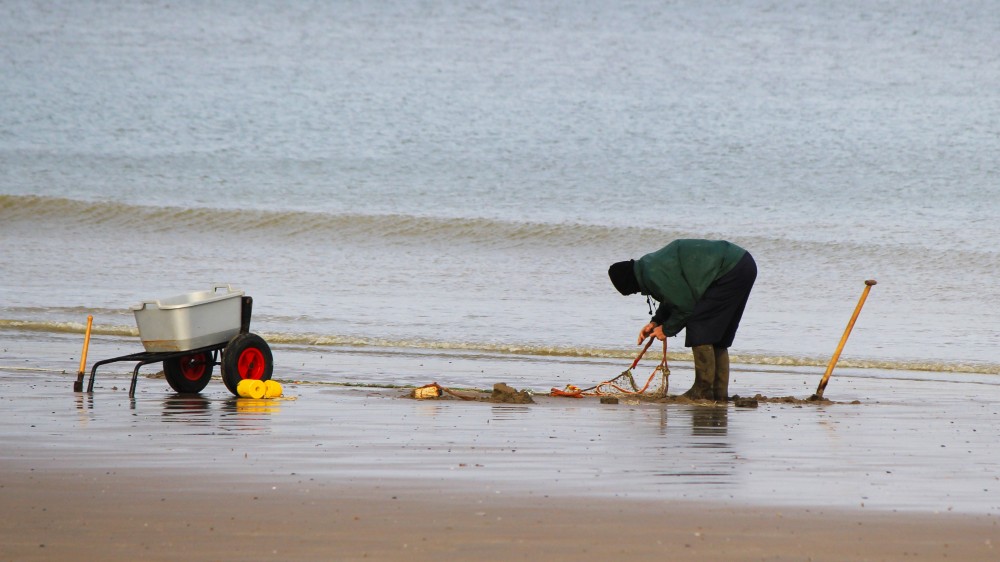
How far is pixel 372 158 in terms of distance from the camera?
138 feet

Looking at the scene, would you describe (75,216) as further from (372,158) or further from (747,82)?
(747,82)

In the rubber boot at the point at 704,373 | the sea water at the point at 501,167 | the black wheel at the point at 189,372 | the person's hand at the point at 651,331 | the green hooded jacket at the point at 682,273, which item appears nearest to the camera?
the person's hand at the point at 651,331

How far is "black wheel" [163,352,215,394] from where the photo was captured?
33.4 ft

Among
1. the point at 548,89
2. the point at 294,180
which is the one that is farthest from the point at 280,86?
the point at 294,180

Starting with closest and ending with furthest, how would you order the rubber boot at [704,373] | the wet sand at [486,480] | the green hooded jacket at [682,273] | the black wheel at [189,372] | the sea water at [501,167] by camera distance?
the wet sand at [486,480]
the green hooded jacket at [682,273]
the rubber boot at [704,373]
the black wheel at [189,372]
the sea water at [501,167]

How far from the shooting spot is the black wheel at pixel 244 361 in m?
9.97

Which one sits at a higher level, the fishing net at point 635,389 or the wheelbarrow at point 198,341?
the wheelbarrow at point 198,341

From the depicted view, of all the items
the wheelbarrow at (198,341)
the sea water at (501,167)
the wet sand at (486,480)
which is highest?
the sea water at (501,167)

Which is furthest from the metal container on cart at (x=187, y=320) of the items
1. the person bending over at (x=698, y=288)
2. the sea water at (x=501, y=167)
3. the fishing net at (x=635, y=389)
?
the sea water at (x=501, y=167)

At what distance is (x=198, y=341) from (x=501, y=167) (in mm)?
31455

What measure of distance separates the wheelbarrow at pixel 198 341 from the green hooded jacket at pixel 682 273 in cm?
297

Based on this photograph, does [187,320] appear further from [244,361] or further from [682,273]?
[682,273]

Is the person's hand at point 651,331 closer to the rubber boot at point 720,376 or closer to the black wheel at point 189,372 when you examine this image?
the rubber boot at point 720,376

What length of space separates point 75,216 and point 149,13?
32.8 metres
